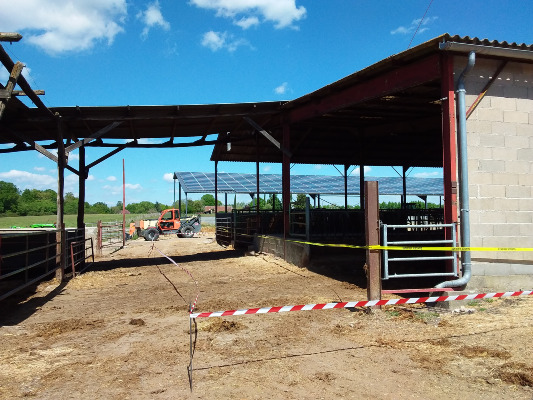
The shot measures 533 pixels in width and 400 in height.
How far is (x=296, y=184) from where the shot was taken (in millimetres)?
39000

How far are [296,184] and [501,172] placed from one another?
31.5 m

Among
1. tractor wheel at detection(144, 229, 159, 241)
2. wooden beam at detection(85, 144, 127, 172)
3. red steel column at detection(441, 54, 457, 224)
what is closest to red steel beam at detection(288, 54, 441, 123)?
red steel column at detection(441, 54, 457, 224)

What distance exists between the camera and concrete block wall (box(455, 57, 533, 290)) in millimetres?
7371

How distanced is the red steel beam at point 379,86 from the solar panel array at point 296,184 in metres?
20.4

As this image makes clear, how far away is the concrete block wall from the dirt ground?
652 millimetres

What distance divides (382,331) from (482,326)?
4.58ft

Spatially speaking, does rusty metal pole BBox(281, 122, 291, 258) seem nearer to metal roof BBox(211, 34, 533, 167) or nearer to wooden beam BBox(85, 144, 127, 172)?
metal roof BBox(211, 34, 533, 167)

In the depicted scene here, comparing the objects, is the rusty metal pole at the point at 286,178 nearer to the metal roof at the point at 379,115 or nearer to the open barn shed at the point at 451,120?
the open barn shed at the point at 451,120

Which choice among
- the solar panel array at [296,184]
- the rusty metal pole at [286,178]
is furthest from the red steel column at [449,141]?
the solar panel array at [296,184]

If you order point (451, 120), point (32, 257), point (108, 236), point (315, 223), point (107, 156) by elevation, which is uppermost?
point (107, 156)

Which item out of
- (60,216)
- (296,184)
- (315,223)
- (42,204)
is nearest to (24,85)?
(60,216)

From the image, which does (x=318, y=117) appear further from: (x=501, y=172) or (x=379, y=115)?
(x=501, y=172)

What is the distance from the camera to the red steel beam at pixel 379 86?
7.86m

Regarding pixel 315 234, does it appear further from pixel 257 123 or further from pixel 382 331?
pixel 382 331
